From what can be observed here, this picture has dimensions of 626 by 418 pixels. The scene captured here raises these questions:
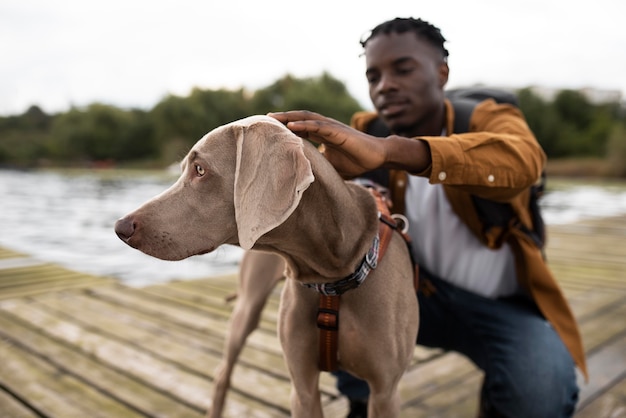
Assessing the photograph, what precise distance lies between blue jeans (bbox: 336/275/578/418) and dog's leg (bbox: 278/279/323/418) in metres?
0.76

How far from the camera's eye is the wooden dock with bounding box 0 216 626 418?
104 inches

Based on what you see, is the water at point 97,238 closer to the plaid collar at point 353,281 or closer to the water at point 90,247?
the water at point 90,247

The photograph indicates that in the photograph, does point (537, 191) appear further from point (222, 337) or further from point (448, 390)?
point (222, 337)

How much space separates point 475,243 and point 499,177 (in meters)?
0.63

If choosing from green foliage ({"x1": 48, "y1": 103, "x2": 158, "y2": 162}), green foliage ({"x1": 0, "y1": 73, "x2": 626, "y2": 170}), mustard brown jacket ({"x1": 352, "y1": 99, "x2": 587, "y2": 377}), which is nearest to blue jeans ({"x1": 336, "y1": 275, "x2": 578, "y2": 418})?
mustard brown jacket ({"x1": 352, "y1": 99, "x2": 587, "y2": 377})

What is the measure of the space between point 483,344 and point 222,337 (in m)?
1.76

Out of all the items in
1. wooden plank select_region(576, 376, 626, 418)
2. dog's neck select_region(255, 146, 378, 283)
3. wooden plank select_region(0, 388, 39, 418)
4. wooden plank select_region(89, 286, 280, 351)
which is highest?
dog's neck select_region(255, 146, 378, 283)

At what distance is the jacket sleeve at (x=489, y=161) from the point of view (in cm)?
175

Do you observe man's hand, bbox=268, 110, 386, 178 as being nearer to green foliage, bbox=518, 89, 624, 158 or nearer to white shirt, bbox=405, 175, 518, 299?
white shirt, bbox=405, 175, 518, 299

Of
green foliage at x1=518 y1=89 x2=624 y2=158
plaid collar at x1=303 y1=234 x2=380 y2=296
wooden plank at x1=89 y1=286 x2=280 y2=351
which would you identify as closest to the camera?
plaid collar at x1=303 y1=234 x2=380 y2=296

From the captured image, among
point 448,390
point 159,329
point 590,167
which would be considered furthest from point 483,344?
point 590,167

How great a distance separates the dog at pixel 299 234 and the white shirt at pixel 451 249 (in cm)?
55

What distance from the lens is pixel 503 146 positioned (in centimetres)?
194

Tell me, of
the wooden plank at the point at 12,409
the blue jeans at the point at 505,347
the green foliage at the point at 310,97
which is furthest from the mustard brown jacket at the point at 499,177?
the green foliage at the point at 310,97
